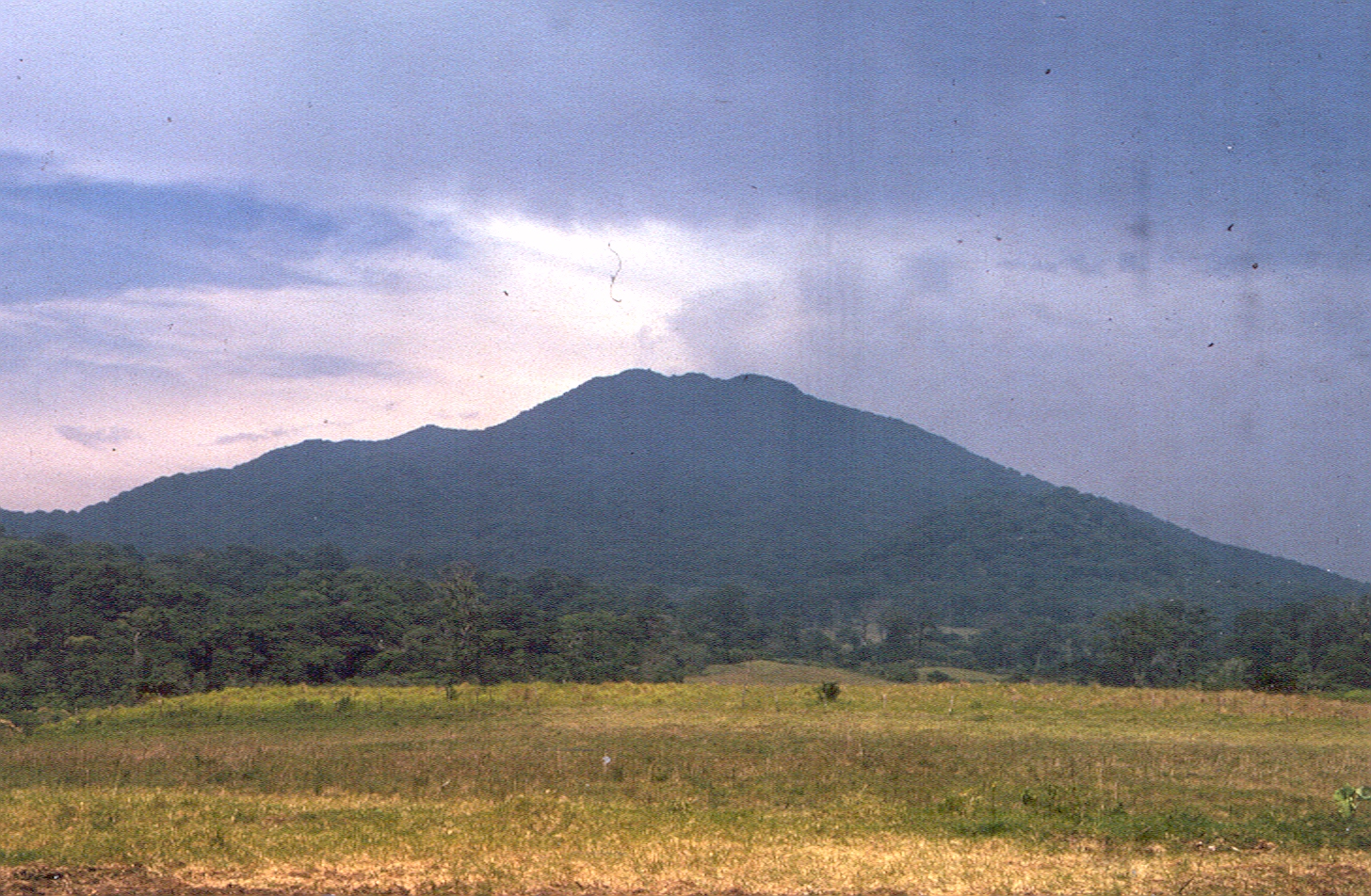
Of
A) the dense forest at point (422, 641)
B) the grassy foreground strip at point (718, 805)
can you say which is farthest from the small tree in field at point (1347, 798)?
the dense forest at point (422, 641)

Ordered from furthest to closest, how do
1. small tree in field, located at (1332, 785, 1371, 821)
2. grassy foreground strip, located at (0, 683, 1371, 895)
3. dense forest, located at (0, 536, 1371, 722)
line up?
1. dense forest, located at (0, 536, 1371, 722)
2. small tree in field, located at (1332, 785, 1371, 821)
3. grassy foreground strip, located at (0, 683, 1371, 895)

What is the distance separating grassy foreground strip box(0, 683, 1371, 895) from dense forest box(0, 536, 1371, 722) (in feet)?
99.9

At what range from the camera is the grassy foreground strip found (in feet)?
41.4

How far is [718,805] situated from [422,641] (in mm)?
72690

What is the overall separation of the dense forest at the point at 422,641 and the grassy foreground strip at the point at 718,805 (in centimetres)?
3045

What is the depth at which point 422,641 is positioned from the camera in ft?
282

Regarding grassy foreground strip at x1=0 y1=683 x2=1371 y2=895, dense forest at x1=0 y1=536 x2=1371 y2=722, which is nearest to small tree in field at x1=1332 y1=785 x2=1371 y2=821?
grassy foreground strip at x1=0 y1=683 x2=1371 y2=895

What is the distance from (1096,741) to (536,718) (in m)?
17.5

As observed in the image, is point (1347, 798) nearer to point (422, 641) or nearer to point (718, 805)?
point (718, 805)

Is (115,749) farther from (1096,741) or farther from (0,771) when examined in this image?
(1096,741)

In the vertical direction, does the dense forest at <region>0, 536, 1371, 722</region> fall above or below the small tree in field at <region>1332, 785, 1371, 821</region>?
below

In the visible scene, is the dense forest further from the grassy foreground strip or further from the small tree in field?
the small tree in field

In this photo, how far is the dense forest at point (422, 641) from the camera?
75.2 metres

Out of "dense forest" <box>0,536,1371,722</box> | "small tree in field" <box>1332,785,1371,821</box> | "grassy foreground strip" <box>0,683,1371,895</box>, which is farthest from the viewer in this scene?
"dense forest" <box>0,536,1371,722</box>
